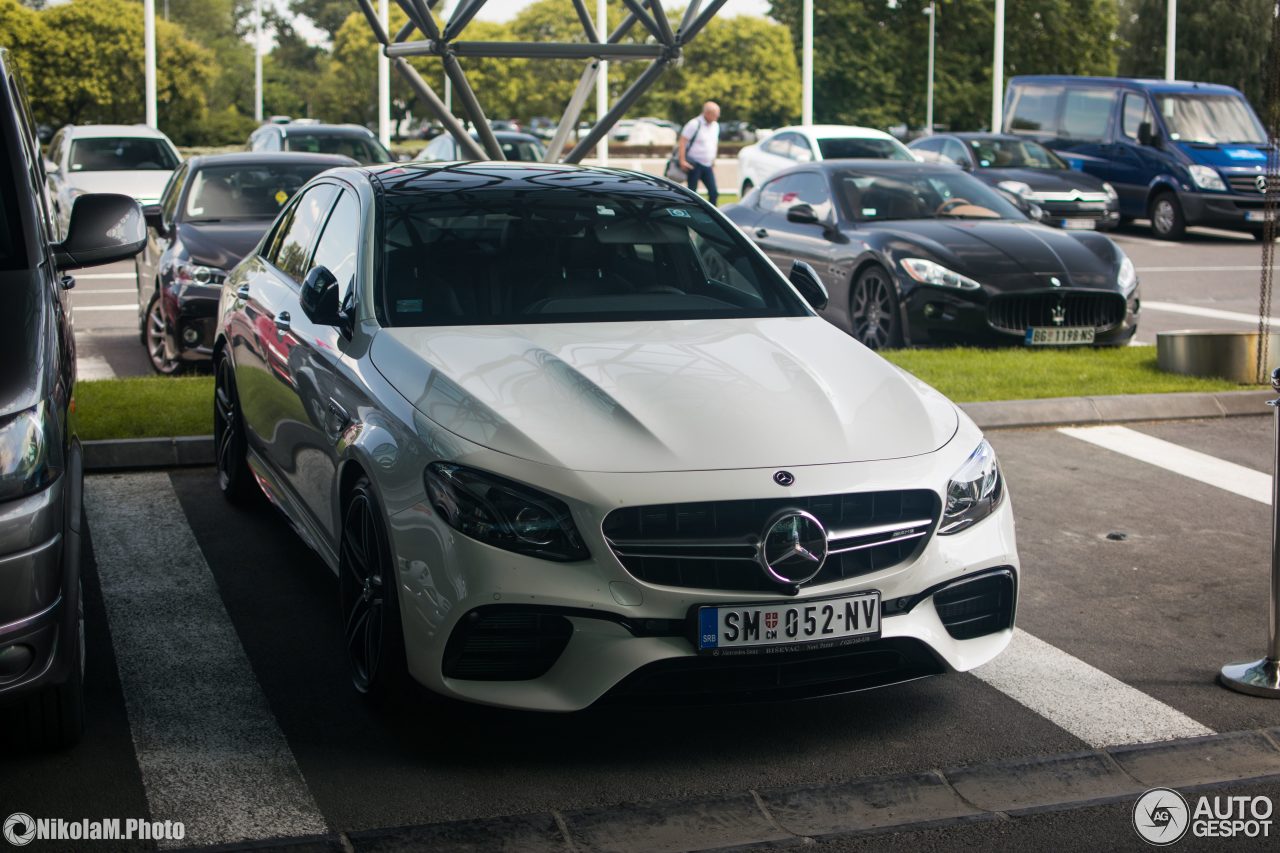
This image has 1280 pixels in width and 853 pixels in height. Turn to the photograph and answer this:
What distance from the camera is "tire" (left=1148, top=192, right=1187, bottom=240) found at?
77.3ft

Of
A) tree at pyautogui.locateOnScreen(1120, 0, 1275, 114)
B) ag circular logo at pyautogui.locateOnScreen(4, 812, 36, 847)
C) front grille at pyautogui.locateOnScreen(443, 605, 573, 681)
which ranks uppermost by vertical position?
tree at pyautogui.locateOnScreen(1120, 0, 1275, 114)

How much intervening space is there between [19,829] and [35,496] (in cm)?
83

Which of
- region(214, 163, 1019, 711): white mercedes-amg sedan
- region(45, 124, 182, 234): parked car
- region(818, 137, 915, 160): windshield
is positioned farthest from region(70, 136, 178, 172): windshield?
region(214, 163, 1019, 711): white mercedes-amg sedan

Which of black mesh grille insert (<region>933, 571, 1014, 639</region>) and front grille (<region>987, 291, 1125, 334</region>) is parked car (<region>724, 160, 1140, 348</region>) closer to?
front grille (<region>987, 291, 1125, 334</region>)

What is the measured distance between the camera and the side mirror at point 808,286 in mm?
6254

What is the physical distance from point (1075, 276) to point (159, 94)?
58.5 metres

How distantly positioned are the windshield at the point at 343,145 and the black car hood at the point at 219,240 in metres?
6.67

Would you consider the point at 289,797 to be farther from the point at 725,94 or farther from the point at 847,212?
the point at 725,94

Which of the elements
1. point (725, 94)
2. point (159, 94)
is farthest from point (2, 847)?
point (725, 94)

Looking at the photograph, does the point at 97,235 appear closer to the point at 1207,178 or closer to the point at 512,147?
the point at 1207,178

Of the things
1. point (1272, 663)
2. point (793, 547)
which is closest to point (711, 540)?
point (793, 547)

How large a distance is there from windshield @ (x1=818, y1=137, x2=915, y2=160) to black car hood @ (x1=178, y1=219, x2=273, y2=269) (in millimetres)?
14200

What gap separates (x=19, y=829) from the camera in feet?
12.9

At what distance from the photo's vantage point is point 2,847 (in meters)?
3.84
